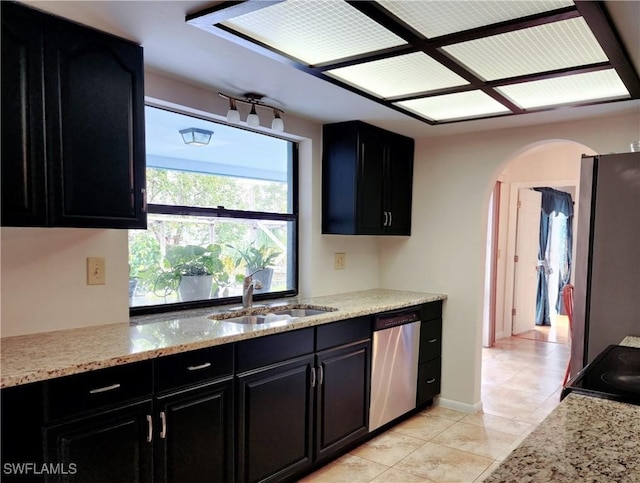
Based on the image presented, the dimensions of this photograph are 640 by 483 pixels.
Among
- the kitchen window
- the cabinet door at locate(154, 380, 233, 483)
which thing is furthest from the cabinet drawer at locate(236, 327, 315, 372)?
the kitchen window

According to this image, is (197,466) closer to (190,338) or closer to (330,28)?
(190,338)

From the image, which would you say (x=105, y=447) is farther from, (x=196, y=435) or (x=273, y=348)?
(x=273, y=348)

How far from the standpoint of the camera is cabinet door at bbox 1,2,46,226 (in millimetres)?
1628

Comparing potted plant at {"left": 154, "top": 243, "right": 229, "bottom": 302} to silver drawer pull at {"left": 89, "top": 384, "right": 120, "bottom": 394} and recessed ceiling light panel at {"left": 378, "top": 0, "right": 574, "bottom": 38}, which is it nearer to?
silver drawer pull at {"left": 89, "top": 384, "right": 120, "bottom": 394}

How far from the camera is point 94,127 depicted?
6.20ft

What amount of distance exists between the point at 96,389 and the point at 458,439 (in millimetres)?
2431

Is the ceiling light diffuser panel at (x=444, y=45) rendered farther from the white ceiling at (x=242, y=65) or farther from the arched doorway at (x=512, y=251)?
the arched doorway at (x=512, y=251)

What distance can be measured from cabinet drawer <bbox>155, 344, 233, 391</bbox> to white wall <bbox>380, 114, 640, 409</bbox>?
219 centimetres

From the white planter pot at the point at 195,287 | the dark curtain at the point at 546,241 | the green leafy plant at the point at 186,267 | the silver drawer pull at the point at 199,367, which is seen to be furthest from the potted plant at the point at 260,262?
the dark curtain at the point at 546,241

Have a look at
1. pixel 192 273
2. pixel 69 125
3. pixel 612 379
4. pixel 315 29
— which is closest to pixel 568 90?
pixel 315 29

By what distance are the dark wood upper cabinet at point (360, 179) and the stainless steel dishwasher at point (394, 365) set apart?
2.31ft

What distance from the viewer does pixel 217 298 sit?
293 cm

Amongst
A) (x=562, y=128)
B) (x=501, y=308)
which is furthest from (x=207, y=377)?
(x=501, y=308)

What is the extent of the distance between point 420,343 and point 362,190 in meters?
1.24
